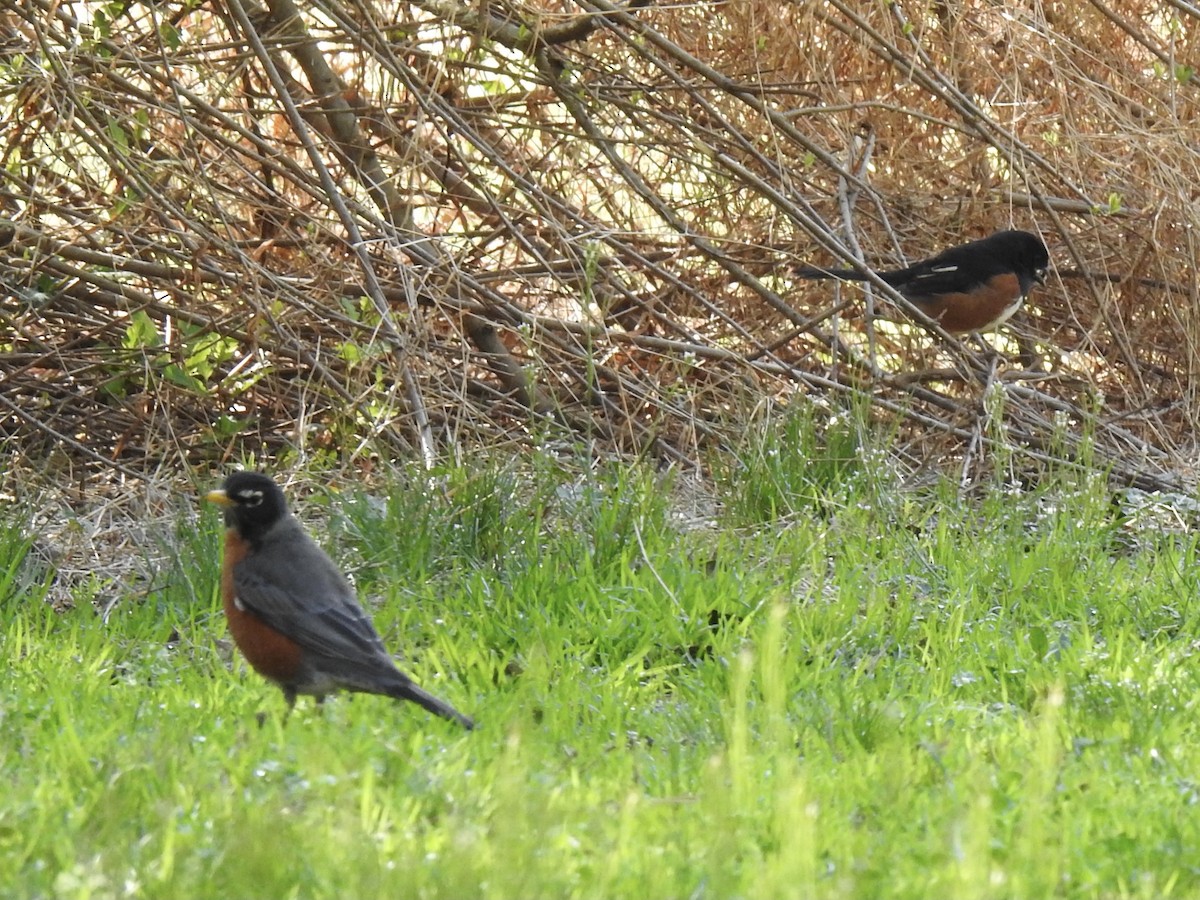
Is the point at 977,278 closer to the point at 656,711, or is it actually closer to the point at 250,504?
the point at 656,711

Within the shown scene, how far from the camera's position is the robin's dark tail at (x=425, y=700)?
3.46 metres

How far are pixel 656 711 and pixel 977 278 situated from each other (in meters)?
3.59

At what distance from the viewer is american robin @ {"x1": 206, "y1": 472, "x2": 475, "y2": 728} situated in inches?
142

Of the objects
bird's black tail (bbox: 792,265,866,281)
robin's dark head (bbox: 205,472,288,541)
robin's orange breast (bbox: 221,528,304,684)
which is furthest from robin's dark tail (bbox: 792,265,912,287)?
robin's orange breast (bbox: 221,528,304,684)

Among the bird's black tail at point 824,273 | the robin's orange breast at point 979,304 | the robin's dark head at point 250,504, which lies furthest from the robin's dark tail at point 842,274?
the robin's dark head at point 250,504

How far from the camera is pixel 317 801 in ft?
9.50

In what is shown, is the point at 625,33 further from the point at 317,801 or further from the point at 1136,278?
the point at 317,801

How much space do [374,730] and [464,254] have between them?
359cm

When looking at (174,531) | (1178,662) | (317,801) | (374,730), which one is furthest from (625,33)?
(317,801)

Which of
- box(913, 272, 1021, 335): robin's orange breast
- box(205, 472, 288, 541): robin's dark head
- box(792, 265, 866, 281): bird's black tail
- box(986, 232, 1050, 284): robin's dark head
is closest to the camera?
box(205, 472, 288, 541): robin's dark head

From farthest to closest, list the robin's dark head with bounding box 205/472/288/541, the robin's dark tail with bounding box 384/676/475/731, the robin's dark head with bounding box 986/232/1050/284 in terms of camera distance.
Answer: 1. the robin's dark head with bounding box 986/232/1050/284
2. the robin's dark head with bounding box 205/472/288/541
3. the robin's dark tail with bounding box 384/676/475/731

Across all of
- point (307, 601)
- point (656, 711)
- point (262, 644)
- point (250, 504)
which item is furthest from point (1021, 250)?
point (262, 644)

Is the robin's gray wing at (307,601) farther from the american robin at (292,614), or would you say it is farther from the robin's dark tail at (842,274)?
the robin's dark tail at (842,274)

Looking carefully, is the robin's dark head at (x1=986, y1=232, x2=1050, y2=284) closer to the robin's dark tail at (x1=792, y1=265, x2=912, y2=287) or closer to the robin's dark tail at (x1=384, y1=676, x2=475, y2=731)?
the robin's dark tail at (x1=792, y1=265, x2=912, y2=287)
